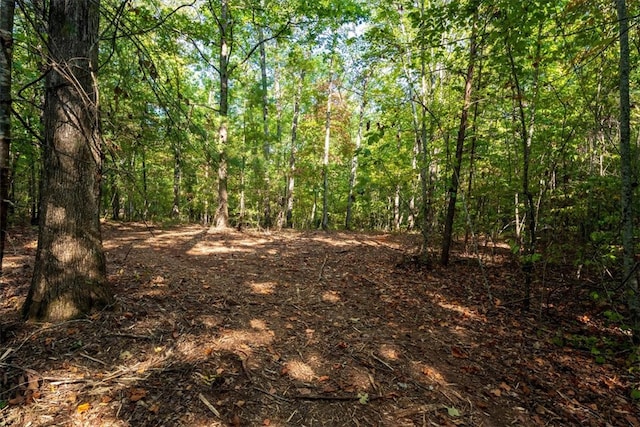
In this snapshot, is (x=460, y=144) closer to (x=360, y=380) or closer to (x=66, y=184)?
(x=360, y=380)

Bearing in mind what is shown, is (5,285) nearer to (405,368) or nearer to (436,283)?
(405,368)

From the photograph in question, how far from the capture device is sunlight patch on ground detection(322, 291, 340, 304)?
494 centimetres

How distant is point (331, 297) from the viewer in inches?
199

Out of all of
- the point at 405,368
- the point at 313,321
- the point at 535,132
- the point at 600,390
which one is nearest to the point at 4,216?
the point at 313,321

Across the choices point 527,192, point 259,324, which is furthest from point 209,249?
point 527,192

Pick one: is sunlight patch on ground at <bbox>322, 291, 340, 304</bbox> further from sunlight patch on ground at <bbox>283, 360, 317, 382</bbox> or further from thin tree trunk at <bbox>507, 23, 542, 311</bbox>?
thin tree trunk at <bbox>507, 23, 542, 311</bbox>

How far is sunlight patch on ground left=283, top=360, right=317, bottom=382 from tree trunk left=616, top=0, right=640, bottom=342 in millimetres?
3819

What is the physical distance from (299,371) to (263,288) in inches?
84.2

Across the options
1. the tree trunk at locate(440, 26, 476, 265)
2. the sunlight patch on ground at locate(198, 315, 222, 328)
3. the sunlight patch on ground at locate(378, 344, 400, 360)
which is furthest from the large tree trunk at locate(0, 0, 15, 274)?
the tree trunk at locate(440, 26, 476, 265)

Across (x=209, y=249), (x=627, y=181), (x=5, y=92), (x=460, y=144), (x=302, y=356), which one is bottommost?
(x=302, y=356)

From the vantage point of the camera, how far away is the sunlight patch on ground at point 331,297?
4938 millimetres

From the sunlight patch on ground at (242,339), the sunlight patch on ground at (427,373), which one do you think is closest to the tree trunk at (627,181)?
the sunlight patch on ground at (427,373)

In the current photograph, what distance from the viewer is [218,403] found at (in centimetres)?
257

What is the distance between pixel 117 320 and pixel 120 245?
4298 millimetres
